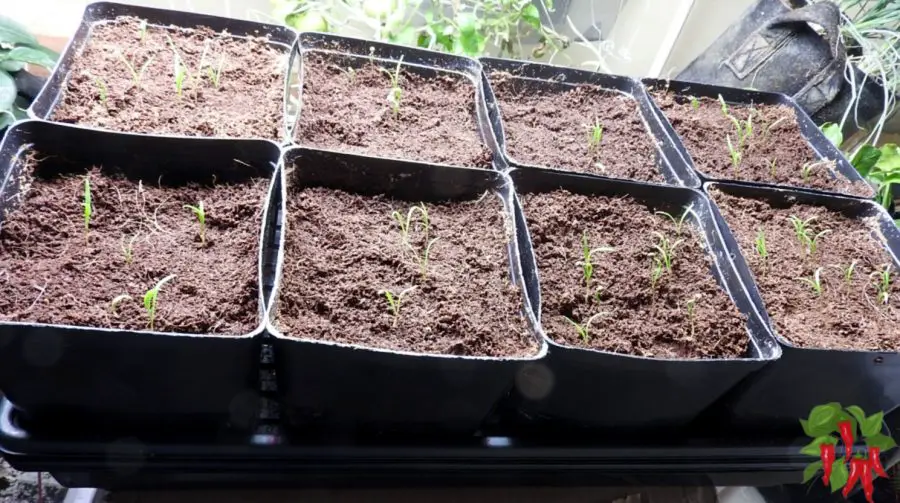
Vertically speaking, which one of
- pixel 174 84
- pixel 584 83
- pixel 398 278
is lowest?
pixel 398 278

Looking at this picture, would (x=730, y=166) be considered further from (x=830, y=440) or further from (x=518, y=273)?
(x=518, y=273)

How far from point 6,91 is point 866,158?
206 centimetres

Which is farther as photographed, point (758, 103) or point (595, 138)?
point (758, 103)

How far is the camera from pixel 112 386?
86cm

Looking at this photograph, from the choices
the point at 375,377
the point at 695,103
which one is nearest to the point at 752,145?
the point at 695,103

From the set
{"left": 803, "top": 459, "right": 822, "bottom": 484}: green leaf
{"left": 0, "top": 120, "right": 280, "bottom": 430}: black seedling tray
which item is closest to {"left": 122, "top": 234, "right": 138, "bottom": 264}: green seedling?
{"left": 0, "top": 120, "right": 280, "bottom": 430}: black seedling tray

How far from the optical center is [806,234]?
1.36 metres

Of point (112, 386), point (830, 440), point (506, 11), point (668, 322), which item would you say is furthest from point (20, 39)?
point (830, 440)

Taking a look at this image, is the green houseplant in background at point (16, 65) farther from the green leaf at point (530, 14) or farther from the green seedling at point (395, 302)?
the green leaf at point (530, 14)

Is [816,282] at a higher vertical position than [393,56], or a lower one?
lower

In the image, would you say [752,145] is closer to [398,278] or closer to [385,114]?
[385,114]

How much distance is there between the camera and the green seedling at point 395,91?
4.59 feet

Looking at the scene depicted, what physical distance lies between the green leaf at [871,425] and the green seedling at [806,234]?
0.34 meters

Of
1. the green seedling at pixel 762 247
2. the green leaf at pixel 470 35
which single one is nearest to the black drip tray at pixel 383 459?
the green seedling at pixel 762 247
